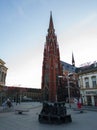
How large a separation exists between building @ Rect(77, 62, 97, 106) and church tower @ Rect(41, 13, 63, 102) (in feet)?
106

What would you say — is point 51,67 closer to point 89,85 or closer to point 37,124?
point 89,85

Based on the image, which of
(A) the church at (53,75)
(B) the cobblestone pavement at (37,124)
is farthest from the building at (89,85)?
(A) the church at (53,75)

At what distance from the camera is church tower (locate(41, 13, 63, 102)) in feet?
233

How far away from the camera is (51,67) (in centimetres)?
7619

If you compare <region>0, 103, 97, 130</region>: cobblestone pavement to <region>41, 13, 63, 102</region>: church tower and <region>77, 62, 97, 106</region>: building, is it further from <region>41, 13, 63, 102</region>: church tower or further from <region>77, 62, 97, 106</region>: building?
<region>41, 13, 63, 102</region>: church tower

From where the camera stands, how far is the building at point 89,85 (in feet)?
112

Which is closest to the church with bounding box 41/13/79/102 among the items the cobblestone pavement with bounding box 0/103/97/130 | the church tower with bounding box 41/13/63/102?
the church tower with bounding box 41/13/63/102

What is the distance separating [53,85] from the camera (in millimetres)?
71312

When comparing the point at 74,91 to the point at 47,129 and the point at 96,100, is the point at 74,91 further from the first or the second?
Answer: the point at 47,129

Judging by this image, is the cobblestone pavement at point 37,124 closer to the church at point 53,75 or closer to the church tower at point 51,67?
the church at point 53,75

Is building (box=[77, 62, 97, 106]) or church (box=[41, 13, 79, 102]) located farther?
church (box=[41, 13, 79, 102])

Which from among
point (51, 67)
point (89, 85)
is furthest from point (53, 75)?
point (89, 85)

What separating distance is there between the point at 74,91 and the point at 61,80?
11.3 metres

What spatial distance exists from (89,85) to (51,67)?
41925 millimetres
